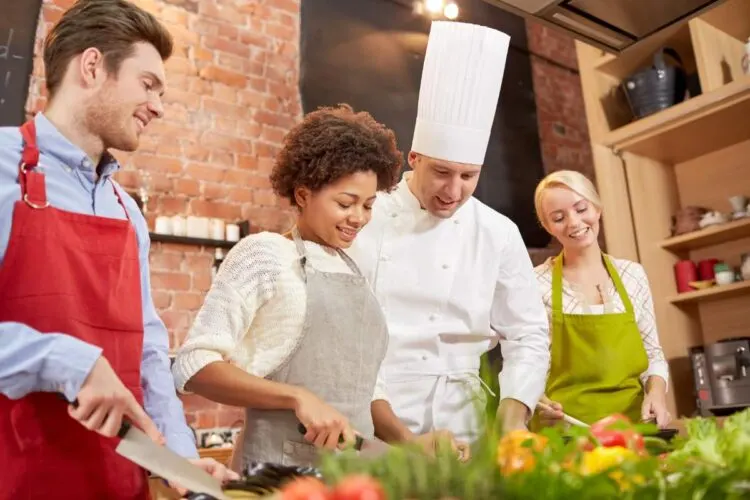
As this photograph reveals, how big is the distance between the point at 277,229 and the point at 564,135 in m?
2.04

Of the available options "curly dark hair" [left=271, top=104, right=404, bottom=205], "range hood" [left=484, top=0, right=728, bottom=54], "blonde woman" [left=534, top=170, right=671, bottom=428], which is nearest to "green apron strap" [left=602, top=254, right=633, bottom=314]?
"blonde woman" [left=534, top=170, right=671, bottom=428]

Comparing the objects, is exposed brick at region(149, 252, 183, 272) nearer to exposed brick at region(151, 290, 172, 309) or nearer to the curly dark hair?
exposed brick at region(151, 290, 172, 309)

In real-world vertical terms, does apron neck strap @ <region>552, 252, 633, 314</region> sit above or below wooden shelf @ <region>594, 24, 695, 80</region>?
below

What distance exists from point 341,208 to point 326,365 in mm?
287

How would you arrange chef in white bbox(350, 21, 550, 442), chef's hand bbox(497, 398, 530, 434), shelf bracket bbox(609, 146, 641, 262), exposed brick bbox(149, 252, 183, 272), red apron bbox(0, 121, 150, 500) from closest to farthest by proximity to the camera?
red apron bbox(0, 121, 150, 500) < chef's hand bbox(497, 398, 530, 434) < chef in white bbox(350, 21, 550, 442) < exposed brick bbox(149, 252, 183, 272) < shelf bracket bbox(609, 146, 641, 262)

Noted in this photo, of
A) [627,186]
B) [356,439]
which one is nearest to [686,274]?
[627,186]

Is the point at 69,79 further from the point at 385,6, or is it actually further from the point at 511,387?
the point at 385,6

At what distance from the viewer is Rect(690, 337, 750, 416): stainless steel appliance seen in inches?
107

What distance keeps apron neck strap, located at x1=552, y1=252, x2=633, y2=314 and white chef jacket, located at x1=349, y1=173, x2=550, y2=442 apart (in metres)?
0.64

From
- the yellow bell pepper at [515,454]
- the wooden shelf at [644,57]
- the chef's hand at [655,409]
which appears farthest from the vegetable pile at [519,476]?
the wooden shelf at [644,57]

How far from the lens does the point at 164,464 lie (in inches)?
32.0

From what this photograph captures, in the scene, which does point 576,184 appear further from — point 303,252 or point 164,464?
point 164,464

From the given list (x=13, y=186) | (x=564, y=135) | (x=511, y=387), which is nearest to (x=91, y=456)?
(x=13, y=186)

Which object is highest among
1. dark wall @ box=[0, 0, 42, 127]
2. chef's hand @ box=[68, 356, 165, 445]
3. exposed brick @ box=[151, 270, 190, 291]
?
dark wall @ box=[0, 0, 42, 127]
